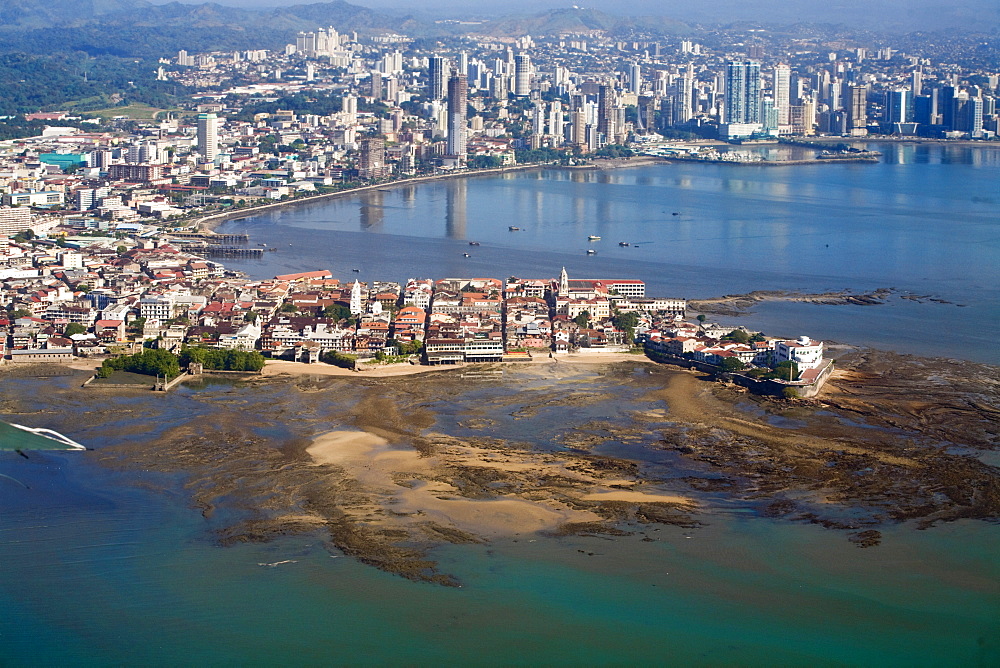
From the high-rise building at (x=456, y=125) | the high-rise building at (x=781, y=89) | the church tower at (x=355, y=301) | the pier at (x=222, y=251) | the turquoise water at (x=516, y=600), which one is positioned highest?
the high-rise building at (x=781, y=89)

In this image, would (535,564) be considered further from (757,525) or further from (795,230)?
(795,230)

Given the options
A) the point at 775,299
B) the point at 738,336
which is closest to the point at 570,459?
the point at 738,336

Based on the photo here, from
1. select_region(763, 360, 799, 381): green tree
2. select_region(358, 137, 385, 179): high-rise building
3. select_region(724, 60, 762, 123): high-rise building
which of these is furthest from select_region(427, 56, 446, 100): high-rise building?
select_region(763, 360, 799, 381): green tree

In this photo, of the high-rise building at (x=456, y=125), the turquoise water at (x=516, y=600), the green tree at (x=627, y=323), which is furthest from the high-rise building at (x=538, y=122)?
the turquoise water at (x=516, y=600)

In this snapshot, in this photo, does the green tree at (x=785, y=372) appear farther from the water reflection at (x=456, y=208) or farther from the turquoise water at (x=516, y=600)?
the water reflection at (x=456, y=208)

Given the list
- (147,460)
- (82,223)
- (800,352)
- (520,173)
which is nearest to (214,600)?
(147,460)

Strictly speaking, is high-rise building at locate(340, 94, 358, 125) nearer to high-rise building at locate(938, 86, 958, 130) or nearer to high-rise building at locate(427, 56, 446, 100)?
high-rise building at locate(427, 56, 446, 100)
